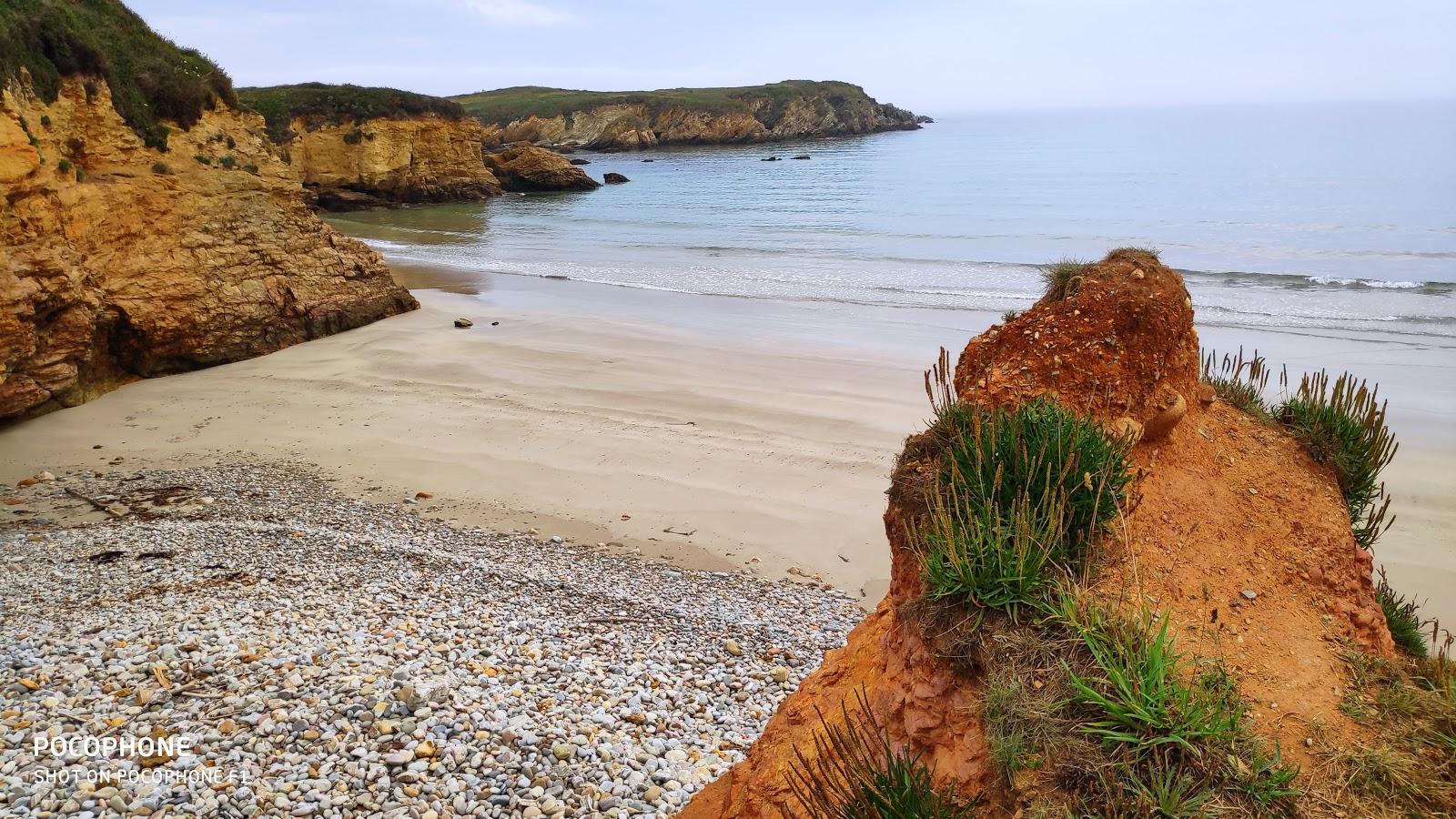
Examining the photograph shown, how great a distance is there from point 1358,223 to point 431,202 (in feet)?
141

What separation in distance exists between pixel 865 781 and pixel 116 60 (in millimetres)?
16215

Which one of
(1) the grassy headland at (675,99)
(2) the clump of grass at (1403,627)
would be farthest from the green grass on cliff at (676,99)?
(2) the clump of grass at (1403,627)

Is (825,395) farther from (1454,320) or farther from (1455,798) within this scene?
(1454,320)

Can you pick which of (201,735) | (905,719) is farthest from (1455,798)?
(201,735)

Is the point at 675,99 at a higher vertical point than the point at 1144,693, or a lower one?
higher

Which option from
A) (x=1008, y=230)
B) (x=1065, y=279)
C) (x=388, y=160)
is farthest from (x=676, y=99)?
(x=1065, y=279)

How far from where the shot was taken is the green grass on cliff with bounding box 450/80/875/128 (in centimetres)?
10212

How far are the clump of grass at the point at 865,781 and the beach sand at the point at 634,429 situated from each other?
4295mm

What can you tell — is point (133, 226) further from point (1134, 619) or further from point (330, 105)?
point (330, 105)

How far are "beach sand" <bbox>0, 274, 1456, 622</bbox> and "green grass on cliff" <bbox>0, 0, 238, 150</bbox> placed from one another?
4277 mm

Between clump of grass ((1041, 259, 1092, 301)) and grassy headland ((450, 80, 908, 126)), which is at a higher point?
grassy headland ((450, 80, 908, 126))

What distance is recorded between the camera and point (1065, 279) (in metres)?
5.06

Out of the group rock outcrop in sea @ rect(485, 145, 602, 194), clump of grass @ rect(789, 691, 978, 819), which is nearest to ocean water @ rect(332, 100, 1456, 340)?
rock outcrop in sea @ rect(485, 145, 602, 194)

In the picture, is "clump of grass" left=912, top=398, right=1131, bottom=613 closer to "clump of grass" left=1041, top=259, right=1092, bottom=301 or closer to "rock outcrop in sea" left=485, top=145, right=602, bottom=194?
"clump of grass" left=1041, top=259, right=1092, bottom=301
